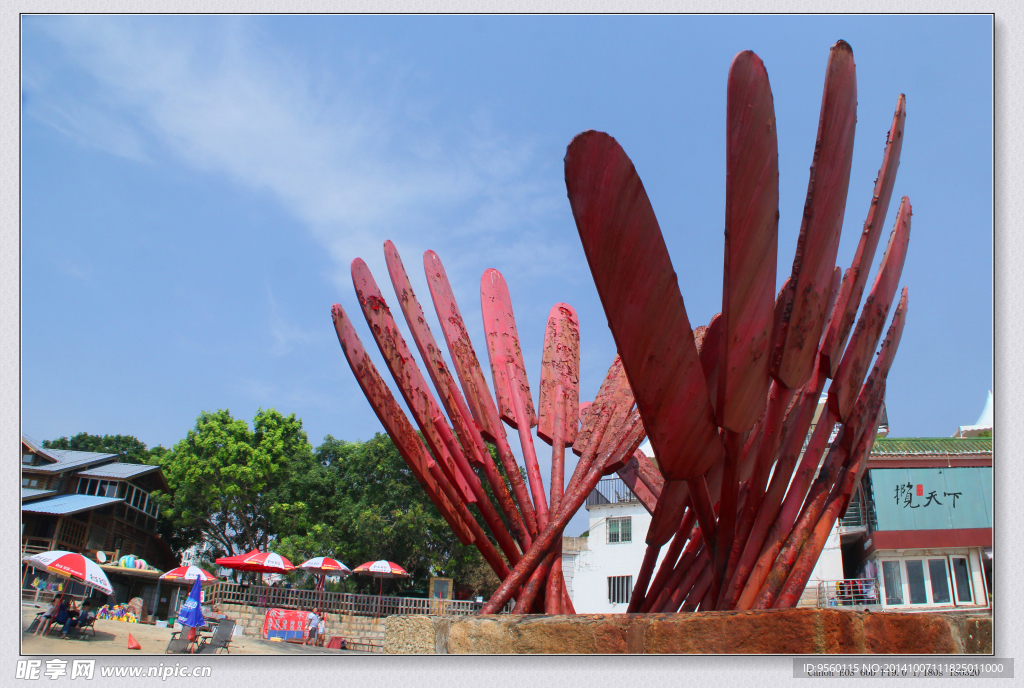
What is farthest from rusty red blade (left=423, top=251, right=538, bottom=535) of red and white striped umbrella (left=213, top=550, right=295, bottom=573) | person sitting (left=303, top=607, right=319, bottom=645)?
red and white striped umbrella (left=213, top=550, right=295, bottom=573)

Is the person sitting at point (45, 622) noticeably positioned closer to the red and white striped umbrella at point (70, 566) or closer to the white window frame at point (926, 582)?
the red and white striped umbrella at point (70, 566)

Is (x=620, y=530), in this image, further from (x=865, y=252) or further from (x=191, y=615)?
(x=865, y=252)

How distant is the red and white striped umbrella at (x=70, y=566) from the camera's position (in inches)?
499

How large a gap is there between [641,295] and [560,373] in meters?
3.57

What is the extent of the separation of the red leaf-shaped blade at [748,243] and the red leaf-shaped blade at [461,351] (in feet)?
9.04

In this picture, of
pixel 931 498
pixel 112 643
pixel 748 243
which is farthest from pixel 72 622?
pixel 931 498

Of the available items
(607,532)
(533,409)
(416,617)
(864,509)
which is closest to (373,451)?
→ (607,532)

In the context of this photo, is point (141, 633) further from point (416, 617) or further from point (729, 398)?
point (729, 398)

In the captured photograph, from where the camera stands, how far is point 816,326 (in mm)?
3205

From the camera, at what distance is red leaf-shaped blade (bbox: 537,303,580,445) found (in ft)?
19.2

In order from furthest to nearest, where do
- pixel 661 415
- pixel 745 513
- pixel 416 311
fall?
pixel 416 311
pixel 745 513
pixel 661 415

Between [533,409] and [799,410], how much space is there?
2534 mm

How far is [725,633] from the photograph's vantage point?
8.95ft

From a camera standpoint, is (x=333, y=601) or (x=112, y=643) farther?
(x=333, y=601)
